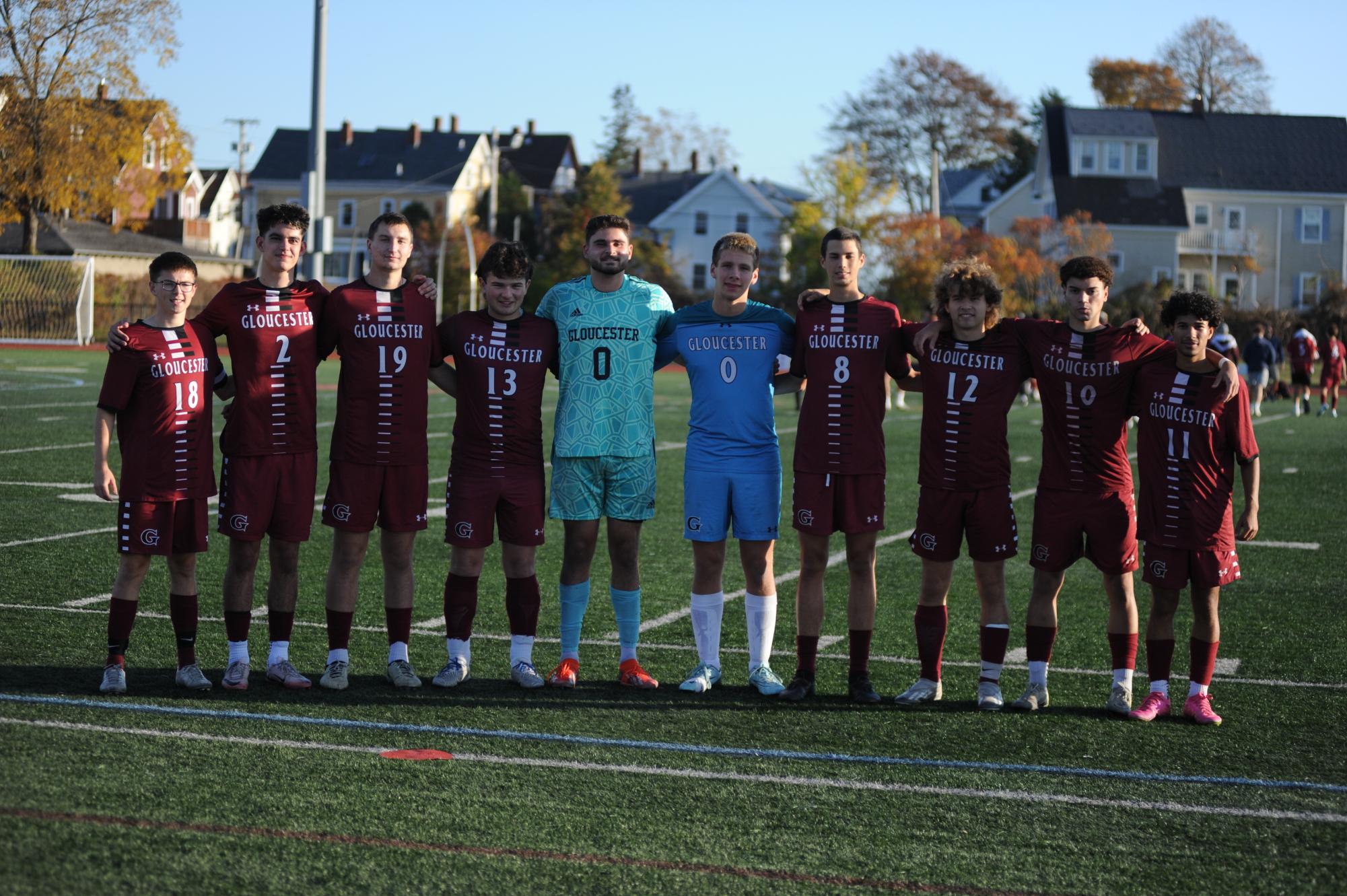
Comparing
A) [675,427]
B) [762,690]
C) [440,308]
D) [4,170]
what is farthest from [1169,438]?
[440,308]

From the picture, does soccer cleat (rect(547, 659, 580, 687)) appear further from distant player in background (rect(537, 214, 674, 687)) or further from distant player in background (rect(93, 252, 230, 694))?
distant player in background (rect(93, 252, 230, 694))

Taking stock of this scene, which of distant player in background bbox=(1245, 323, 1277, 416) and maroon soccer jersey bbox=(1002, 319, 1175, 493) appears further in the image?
distant player in background bbox=(1245, 323, 1277, 416)

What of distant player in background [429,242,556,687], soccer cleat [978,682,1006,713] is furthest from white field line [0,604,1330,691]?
distant player in background [429,242,556,687]

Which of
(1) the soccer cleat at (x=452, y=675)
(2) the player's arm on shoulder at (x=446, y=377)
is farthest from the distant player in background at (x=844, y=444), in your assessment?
(2) the player's arm on shoulder at (x=446, y=377)

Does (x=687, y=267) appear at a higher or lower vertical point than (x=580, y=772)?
higher

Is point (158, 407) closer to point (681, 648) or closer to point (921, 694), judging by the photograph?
point (681, 648)

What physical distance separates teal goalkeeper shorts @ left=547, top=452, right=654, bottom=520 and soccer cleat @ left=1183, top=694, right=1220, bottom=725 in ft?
7.45

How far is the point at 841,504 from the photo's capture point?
6.18m

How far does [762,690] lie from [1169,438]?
190 cm

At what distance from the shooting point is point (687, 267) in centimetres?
7381

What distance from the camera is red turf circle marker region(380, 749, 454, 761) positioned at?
5.08 metres

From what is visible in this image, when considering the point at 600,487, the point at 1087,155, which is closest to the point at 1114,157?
the point at 1087,155

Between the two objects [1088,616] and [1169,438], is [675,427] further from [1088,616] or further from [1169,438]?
[1169,438]

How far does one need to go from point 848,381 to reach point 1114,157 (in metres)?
54.3
